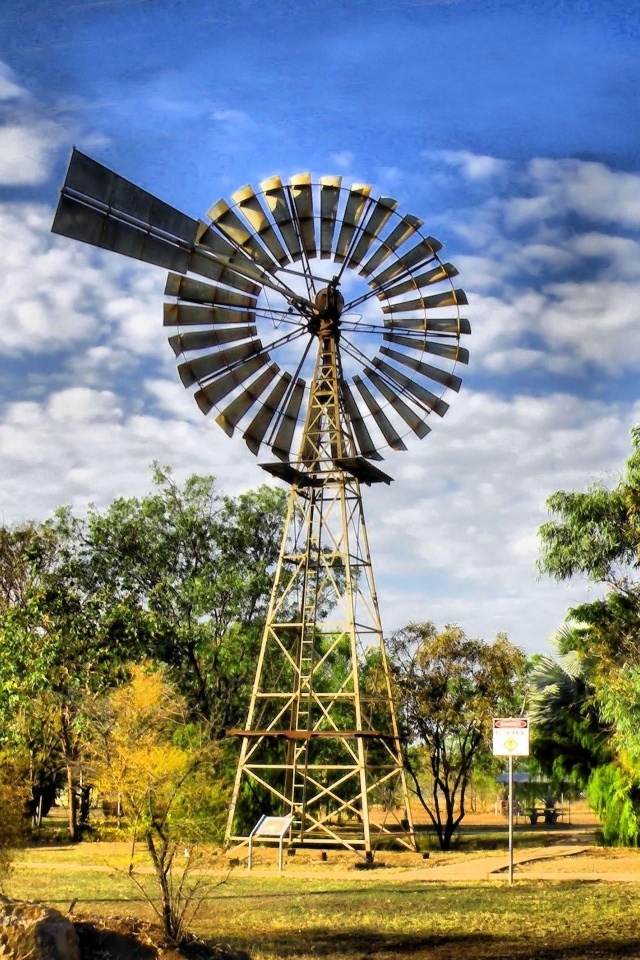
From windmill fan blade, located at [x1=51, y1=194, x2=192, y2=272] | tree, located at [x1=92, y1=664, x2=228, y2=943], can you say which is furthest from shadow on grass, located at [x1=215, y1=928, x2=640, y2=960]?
windmill fan blade, located at [x1=51, y1=194, x2=192, y2=272]

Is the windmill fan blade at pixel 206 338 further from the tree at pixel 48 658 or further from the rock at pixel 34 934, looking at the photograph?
the rock at pixel 34 934

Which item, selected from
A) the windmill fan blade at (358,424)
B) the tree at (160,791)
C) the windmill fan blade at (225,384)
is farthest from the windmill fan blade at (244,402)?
the tree at (160,791)

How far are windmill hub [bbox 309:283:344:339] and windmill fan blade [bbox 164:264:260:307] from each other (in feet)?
7.19

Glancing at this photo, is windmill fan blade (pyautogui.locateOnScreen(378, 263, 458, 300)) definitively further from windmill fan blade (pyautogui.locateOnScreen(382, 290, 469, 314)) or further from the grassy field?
the grassy field

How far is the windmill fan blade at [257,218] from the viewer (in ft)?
83.5

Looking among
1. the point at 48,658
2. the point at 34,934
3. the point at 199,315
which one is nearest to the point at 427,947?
the point at 34,934

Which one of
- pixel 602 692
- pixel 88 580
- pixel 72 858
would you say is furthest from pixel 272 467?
pixel 88 580

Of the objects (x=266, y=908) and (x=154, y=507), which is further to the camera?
(x=154, y=507)

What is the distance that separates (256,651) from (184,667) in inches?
117

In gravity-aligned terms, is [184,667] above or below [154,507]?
below

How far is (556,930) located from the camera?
1244cm

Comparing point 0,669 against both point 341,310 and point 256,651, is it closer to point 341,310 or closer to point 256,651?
point 256,651

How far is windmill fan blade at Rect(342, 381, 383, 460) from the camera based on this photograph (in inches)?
1107

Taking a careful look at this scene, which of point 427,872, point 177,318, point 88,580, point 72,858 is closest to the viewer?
point 427,872
